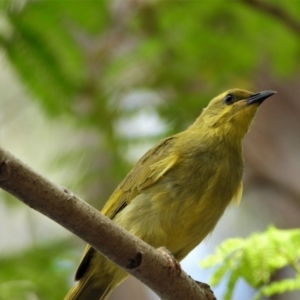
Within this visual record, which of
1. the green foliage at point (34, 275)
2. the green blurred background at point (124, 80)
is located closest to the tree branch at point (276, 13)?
the green blurred background at point (124, 80)

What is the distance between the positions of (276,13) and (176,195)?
190 cm

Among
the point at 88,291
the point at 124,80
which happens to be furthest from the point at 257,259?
the point at 124,80

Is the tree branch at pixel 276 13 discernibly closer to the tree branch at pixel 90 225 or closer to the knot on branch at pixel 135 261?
the tree branch at pixel 90 225

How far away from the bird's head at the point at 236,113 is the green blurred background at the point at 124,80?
0.74m

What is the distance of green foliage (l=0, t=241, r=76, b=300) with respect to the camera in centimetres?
387

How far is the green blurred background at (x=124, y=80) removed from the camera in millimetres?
4047

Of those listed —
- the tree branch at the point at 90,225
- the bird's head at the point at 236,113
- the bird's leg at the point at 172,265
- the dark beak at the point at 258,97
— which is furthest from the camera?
the bird's head at the point at 236,113

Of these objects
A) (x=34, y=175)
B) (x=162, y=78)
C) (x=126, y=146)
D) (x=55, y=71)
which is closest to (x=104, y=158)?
(x=126, y=146)

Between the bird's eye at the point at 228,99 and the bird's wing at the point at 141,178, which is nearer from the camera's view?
the bird's wing at the point at 141,178

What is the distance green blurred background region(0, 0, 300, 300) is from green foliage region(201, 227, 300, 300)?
757 millimetres

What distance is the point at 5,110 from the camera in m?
6.86

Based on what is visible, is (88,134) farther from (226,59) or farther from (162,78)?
(226,59)

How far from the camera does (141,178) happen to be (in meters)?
3.82

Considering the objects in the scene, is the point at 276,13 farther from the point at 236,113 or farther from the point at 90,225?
the point at 90,225
